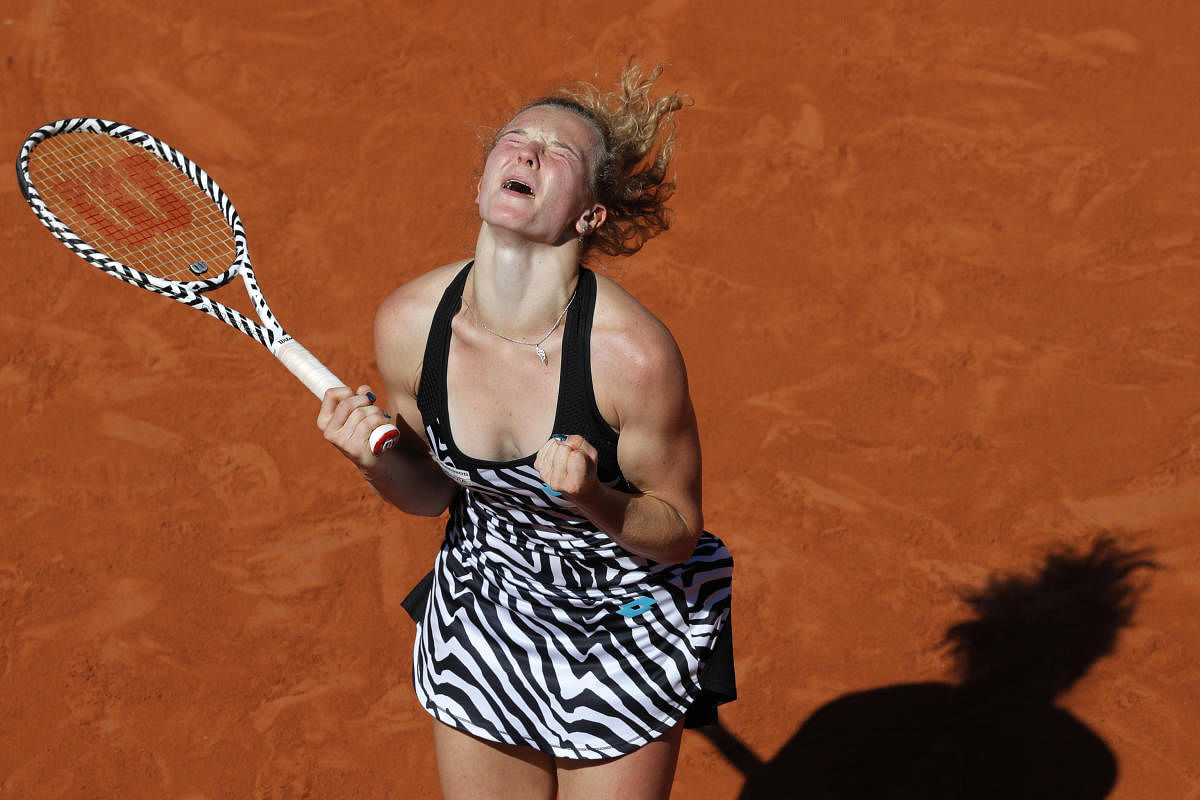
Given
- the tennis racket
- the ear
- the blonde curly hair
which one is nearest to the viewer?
the ear

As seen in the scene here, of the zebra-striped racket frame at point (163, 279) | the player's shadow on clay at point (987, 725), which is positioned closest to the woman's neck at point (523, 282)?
the zebra-striped racket frame at point (163, 279)

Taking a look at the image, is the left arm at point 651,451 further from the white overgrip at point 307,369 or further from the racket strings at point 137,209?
the racket strings at point 137,209

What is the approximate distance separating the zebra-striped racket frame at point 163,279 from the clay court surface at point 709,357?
4.49ft

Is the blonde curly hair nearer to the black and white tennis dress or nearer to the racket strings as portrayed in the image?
the black and white tennis dress

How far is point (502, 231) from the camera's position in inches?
115

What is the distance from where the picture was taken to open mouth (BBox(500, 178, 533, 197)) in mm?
2951

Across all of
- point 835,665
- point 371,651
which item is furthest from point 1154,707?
point 371,651

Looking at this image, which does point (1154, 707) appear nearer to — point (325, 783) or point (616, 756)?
point (616, 756)

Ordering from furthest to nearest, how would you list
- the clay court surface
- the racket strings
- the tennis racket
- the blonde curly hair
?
1. the clay court surface
2. the racket strings
3. the tennis racket
4. the blonde curly hair

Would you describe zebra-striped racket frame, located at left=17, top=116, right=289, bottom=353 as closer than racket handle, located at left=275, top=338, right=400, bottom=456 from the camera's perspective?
No

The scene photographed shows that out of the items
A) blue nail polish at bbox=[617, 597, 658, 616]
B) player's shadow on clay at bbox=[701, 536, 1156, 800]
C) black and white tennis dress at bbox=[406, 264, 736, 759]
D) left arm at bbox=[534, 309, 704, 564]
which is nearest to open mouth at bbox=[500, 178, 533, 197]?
black and white tennis dress at bbox=[406, 264, 736, 759]

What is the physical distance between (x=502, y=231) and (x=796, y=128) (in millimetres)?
4629

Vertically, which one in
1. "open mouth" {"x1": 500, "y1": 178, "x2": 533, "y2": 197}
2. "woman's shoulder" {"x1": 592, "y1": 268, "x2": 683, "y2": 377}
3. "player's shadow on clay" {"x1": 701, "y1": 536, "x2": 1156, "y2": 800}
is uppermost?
"open mouth" {"x1": 500, "y1": 178, "x2": 533, "y2": 197}

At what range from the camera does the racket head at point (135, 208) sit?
3.71 metres
